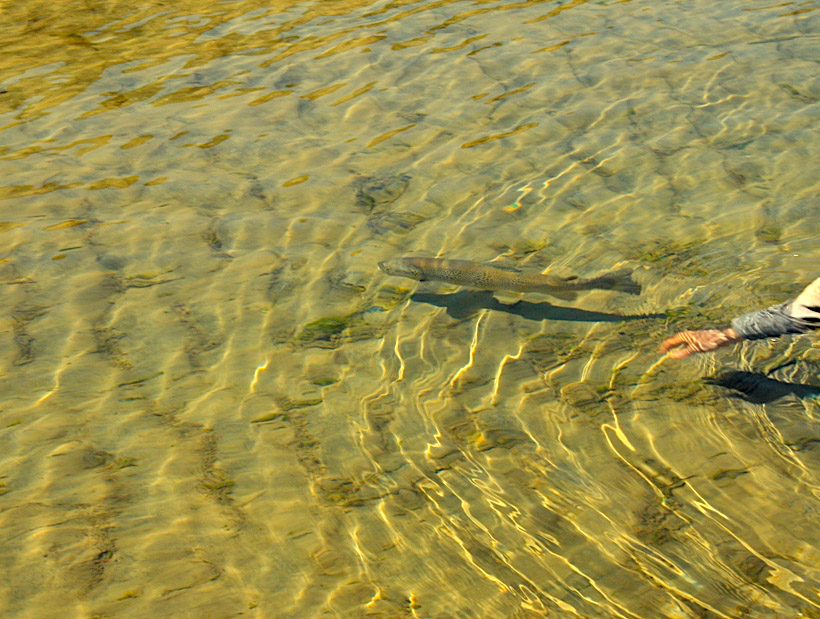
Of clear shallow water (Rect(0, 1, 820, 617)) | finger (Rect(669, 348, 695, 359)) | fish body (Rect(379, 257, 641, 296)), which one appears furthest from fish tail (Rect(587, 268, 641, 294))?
finger (Rect(669, 348, 695, 359))

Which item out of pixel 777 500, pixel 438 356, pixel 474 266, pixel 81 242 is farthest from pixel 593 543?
pixel 81 242

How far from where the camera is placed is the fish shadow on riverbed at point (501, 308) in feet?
17.4

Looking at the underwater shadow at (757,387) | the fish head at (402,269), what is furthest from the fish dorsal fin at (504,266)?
the underwater shadow at (757,387)

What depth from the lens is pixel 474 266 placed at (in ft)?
17.7

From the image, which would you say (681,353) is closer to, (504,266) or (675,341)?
(675,341)

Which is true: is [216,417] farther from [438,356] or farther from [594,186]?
[594,186]

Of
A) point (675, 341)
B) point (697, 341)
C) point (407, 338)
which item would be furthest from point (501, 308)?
point (697, 341)

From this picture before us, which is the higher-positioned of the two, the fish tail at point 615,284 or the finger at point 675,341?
the fish tail at point 615,284

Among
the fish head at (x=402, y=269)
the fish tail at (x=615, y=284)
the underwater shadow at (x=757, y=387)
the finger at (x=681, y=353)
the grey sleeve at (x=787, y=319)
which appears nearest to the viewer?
the grey sleeve at (x=787, y=319)

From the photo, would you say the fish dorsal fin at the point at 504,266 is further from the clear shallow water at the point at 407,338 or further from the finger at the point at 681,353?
the finger at the point at 681,353

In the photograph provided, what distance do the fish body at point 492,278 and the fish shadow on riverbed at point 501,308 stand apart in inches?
6.4

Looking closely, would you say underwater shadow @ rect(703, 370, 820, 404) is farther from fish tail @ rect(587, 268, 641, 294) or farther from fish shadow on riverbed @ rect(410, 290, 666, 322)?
fish tail @ rect(587, 268, 641, 294)

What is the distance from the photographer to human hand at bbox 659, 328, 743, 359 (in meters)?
4.54

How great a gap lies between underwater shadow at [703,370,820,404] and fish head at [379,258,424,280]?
2027mm
